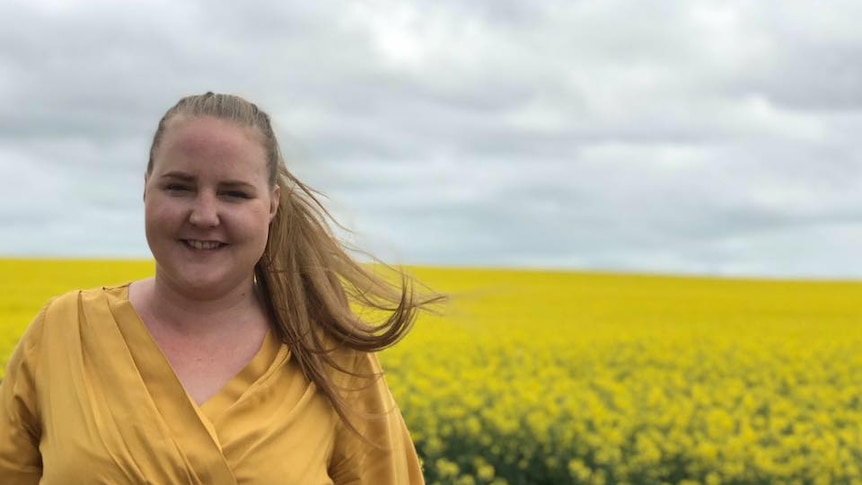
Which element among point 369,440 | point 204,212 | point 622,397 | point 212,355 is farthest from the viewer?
point 622,397

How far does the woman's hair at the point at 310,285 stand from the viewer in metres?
2.62

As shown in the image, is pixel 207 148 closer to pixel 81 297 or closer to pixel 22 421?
pixel 81 297

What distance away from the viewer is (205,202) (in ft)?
7.91

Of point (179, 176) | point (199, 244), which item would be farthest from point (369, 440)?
point (179, 176)

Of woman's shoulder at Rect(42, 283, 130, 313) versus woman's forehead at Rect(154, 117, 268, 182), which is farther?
woman's shoulder at Rect(42, 283, 130, 313)

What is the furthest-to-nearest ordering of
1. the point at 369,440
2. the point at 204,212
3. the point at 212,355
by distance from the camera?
the point at 369,440
the point at 212,355
the point at 204,212

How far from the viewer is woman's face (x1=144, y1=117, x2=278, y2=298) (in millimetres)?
2418

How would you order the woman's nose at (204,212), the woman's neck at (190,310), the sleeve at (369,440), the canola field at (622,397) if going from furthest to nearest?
the canola field at (622,397) → the sleeve at (369,440) → the woman's neck at (190,310) → the woman's nose at (204,212)

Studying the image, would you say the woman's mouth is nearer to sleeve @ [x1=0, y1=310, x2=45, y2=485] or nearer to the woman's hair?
the woman's hair

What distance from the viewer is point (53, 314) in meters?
2.60

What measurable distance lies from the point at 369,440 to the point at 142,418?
540 millimetres

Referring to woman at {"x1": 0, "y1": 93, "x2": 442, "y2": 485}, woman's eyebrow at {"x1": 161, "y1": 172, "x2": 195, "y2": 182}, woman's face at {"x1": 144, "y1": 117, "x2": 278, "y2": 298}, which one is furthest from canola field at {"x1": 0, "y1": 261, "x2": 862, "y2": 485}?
woman's eyebrow at {"x1": 161, "y1": 172, "x2": 195, "y2": 182}

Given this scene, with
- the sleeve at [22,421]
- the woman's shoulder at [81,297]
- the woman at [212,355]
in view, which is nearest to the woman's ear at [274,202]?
the woman at [212,355]

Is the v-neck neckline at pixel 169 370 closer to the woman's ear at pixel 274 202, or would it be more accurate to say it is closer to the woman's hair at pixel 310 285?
the woman's hair at pixel 310 285
